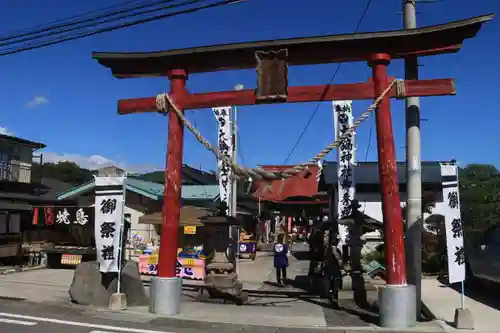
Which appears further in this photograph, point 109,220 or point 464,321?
point 109,220

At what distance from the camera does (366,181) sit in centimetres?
2262

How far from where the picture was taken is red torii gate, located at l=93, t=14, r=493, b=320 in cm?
924

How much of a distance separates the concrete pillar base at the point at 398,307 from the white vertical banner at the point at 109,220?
627 cm

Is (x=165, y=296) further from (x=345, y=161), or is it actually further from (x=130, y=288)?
(x=345, y=161)

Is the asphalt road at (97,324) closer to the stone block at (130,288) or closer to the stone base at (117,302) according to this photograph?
the stone base at (117,302)

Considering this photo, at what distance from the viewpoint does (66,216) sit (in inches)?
839

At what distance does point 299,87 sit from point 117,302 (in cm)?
642

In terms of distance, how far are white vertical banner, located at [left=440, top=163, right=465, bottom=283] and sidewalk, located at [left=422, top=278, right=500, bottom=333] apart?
3.47ft

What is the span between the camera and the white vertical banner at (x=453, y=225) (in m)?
9.59

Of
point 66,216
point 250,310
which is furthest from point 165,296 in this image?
point 66,216

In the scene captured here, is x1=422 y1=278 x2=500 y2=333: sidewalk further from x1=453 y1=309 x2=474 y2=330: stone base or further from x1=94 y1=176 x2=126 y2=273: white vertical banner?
x1=94 y1=176 x2=126 y2=273: white vertical banner

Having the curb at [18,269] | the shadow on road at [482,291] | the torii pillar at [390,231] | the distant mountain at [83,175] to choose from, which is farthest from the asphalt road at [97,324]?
the distant mountain at [83,175]

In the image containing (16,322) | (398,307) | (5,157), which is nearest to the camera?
(398,307)

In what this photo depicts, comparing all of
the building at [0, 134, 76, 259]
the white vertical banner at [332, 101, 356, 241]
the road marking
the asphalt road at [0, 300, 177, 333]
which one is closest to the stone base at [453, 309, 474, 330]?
the asphalt road at [0, 300, 177, 333]
